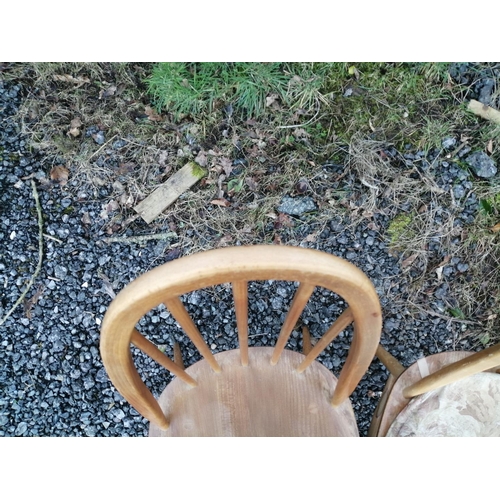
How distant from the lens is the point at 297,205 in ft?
6.01

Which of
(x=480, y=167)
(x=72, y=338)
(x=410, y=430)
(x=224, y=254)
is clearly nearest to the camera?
(x=224, y=254)

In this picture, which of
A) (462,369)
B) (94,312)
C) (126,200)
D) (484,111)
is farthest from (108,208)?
(484,111)

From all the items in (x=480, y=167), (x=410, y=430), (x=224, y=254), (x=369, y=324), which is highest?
(x=224, y=254)

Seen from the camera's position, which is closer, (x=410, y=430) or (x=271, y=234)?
(x=410, y=430)

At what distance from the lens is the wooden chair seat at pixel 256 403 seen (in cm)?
116

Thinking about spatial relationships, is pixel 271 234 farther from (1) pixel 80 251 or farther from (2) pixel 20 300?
(2) pixel 20 300

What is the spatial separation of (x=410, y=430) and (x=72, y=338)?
1.16 meters

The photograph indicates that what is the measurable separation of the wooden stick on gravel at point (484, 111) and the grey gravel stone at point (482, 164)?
16 centimetres

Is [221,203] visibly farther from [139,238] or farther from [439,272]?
[439,272]

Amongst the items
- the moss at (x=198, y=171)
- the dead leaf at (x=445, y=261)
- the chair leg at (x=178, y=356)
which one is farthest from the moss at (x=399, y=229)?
the chair leg at (x=178, y=356)

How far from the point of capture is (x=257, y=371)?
1.22m

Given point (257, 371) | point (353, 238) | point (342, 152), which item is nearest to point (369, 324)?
point (257, 371)

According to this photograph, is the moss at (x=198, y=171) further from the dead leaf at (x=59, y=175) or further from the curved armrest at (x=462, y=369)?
the curved armrest at (x=462, y=369)

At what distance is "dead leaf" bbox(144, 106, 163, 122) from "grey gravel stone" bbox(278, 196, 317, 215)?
1.98 feet
